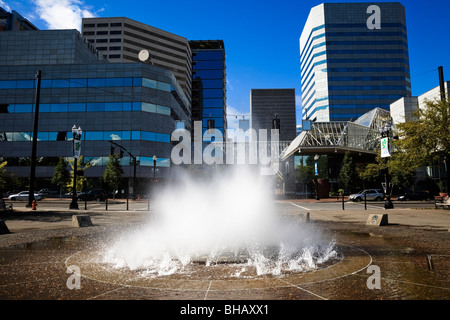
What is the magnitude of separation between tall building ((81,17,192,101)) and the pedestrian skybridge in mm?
56807

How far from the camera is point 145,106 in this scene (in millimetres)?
50406

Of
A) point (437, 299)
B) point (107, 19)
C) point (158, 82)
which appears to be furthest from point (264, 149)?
point (437, 299)

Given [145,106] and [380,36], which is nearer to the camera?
[145,106]

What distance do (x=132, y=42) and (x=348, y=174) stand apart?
3147 inches

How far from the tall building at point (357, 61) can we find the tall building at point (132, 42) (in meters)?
50.6

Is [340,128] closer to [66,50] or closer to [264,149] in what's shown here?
[264,149]

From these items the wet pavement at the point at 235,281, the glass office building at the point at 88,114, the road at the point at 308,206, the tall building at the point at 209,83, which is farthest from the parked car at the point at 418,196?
the tall building at the point at 209,83

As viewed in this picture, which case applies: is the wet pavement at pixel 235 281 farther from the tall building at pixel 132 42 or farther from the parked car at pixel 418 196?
the tall building at pixel 132 42

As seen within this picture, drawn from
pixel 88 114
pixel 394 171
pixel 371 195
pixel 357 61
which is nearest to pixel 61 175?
pixel 88 114

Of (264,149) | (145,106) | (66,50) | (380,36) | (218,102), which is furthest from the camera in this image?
(218,102)

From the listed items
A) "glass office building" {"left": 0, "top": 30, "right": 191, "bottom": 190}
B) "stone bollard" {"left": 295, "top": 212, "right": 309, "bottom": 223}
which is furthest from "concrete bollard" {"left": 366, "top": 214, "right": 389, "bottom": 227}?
"glass office building" {"left": 0, "top": 30, "right": 191, "bottom": 190}

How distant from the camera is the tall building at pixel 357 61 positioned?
312ft

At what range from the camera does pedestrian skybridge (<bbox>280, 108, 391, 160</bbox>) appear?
50.6 m
